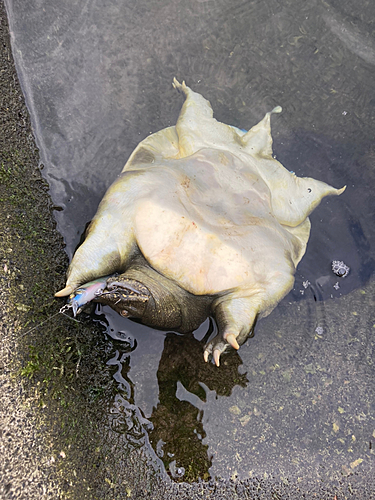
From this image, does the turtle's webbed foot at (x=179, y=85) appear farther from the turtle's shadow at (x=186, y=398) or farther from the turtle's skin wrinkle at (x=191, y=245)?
the turtle's shadow at (x=186, y=398)

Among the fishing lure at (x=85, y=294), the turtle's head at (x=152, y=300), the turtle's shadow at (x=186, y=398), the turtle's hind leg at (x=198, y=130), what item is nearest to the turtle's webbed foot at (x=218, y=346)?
the turtle's head at (x=152, y=300)

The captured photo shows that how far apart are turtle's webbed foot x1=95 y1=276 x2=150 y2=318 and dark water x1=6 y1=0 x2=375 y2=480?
0.85 m

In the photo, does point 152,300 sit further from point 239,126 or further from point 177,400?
point 239,126

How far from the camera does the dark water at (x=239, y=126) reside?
2895mm

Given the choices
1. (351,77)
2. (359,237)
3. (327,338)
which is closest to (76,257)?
(327,338)

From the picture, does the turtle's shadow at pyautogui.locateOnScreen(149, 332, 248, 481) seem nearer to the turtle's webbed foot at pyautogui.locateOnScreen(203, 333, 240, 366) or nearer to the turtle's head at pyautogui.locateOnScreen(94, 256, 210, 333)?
the turtle's head at pyautogui.locateOnScreen(94, 256, 210, 333)

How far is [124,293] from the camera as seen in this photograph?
7.64 feet

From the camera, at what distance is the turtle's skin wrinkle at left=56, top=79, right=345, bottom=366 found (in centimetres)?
261

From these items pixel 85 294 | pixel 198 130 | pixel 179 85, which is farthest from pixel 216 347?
pixel 179 85

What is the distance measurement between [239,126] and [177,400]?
115 inches

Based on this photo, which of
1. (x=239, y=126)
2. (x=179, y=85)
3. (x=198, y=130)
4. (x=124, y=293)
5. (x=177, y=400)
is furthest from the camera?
(x=239, y=126)

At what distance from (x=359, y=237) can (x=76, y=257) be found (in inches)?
113

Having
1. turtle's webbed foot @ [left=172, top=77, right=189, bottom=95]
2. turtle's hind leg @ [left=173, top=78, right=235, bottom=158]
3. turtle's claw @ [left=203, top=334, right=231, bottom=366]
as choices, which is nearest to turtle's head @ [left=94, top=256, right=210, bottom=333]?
turtle's claw @ [left=203, top=334, right=231, bottom=366]

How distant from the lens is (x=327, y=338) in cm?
333
